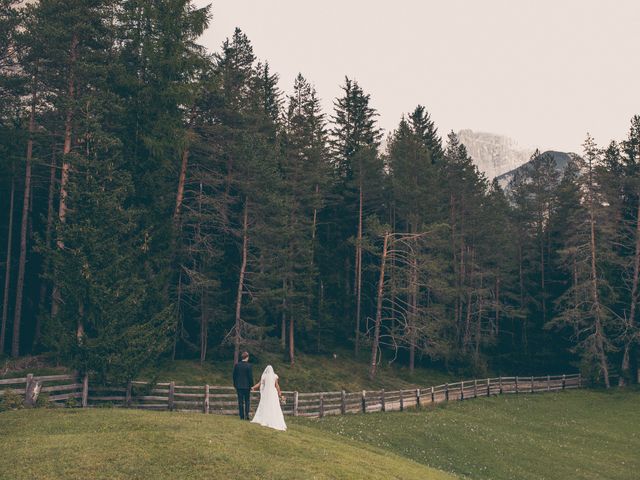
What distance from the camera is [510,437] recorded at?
27.4 metres

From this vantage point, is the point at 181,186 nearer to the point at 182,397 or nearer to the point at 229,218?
the point at 229,218

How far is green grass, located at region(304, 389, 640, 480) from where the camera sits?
72.7 feet

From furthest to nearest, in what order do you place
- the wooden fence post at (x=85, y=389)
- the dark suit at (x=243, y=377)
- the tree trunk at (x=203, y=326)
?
the tree trunk at (x=203, y=326) < the wooden fence post at (x=85, y=389) < the dark suit at (x=243, y=377)

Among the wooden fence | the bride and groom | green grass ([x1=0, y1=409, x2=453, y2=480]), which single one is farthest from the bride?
the wooden fence

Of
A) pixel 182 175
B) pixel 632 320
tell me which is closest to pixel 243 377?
pixel 182 175

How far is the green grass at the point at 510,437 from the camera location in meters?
22.2

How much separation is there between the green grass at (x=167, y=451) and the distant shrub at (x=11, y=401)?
1003 mm

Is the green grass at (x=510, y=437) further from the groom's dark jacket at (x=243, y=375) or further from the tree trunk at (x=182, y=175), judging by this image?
the tree trunk at (x=182, y=175)

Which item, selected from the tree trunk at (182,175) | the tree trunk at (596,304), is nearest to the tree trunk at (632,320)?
the tree trunk at (596,304)

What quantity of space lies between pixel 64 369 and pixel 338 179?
34563mm

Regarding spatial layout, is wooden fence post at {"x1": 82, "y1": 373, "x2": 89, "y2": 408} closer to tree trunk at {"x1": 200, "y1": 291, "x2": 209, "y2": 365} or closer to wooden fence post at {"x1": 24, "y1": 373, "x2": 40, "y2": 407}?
wooden fence post at {"x1": 24, "y1": 373, "x2": 40, "y2": 407}

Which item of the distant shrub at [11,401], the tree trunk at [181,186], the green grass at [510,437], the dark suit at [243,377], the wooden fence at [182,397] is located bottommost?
the green grass at [510,437]

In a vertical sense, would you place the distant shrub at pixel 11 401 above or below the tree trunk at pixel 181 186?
below

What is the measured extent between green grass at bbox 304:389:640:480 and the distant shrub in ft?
→ 38.0
